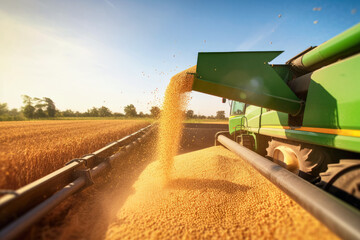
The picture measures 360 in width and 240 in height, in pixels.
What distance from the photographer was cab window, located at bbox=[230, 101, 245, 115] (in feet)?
17.6

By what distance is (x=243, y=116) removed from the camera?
5.02 metres

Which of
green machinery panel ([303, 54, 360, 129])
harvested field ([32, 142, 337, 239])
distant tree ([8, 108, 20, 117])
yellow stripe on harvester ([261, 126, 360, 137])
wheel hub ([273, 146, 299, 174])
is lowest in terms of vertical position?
distant tree ([8, 108, 20, 117])

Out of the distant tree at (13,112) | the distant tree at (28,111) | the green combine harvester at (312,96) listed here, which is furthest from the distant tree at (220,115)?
the distant tree at (13,112)

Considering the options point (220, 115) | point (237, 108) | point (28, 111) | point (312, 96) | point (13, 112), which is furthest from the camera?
point (13, 112)

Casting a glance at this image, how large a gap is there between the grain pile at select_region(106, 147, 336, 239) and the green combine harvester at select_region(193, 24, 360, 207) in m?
0.61

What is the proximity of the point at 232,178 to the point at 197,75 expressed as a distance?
1.74 meters

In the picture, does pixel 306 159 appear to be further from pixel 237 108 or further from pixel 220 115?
pixel 220 115

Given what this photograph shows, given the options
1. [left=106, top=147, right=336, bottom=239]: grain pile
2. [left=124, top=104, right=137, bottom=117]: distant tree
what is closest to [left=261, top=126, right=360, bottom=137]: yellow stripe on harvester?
[left=106, top=147, right=336, bottom=239]: grain pile

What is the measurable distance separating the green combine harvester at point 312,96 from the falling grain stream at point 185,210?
1.59 feet

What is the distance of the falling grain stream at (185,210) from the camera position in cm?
138

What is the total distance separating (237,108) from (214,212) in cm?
455

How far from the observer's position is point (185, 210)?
5.95 ft

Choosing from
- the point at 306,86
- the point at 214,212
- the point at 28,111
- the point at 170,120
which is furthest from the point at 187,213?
the point at 28,111

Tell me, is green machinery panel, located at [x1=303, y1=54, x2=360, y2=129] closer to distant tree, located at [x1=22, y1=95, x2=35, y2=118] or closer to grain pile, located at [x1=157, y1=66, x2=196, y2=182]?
grain pile, located at [x1=157, y1=66, x2=196, y2=182]
